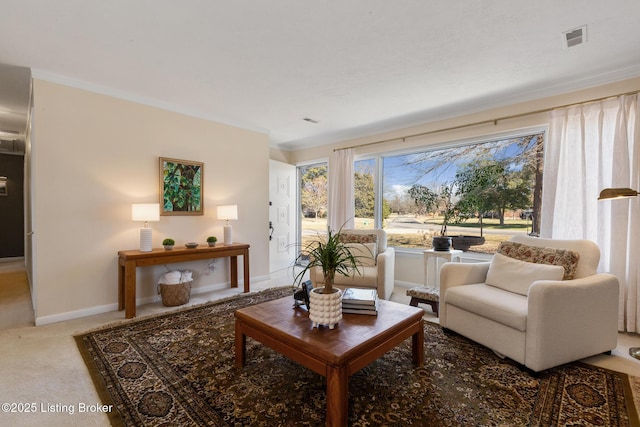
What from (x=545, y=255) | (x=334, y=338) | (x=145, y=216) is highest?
(x=145, y=216)

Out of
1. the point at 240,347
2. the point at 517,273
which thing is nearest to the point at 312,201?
the point at 517,273

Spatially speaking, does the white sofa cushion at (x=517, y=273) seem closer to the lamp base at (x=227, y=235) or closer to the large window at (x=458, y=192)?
the large window at (x=458, y=192)

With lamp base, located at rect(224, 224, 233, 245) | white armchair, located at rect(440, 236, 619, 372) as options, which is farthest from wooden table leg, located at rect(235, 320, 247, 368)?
lamp base, located at rect(224, 224, 233, 245)

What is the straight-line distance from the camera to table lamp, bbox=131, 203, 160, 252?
10.0 ft

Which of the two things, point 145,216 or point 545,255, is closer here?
point 545,255

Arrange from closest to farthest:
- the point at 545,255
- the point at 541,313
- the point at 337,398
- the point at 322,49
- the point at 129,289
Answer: the point at 337,398
the point at 541,313
the point at 322,49
the point at 545,255
the point at 129,289

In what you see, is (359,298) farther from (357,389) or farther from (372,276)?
(372,276)

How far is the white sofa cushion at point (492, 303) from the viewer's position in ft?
6.55

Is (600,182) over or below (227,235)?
over

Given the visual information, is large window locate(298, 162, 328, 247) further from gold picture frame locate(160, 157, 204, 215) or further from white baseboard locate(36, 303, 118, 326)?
white baseboard locate(36, 303, 118, 326)

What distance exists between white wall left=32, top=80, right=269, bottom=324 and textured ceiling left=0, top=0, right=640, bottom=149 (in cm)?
24

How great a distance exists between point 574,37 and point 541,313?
2031 mm

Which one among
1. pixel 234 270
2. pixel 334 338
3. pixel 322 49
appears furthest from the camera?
pixel 234 270

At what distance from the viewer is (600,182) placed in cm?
274
